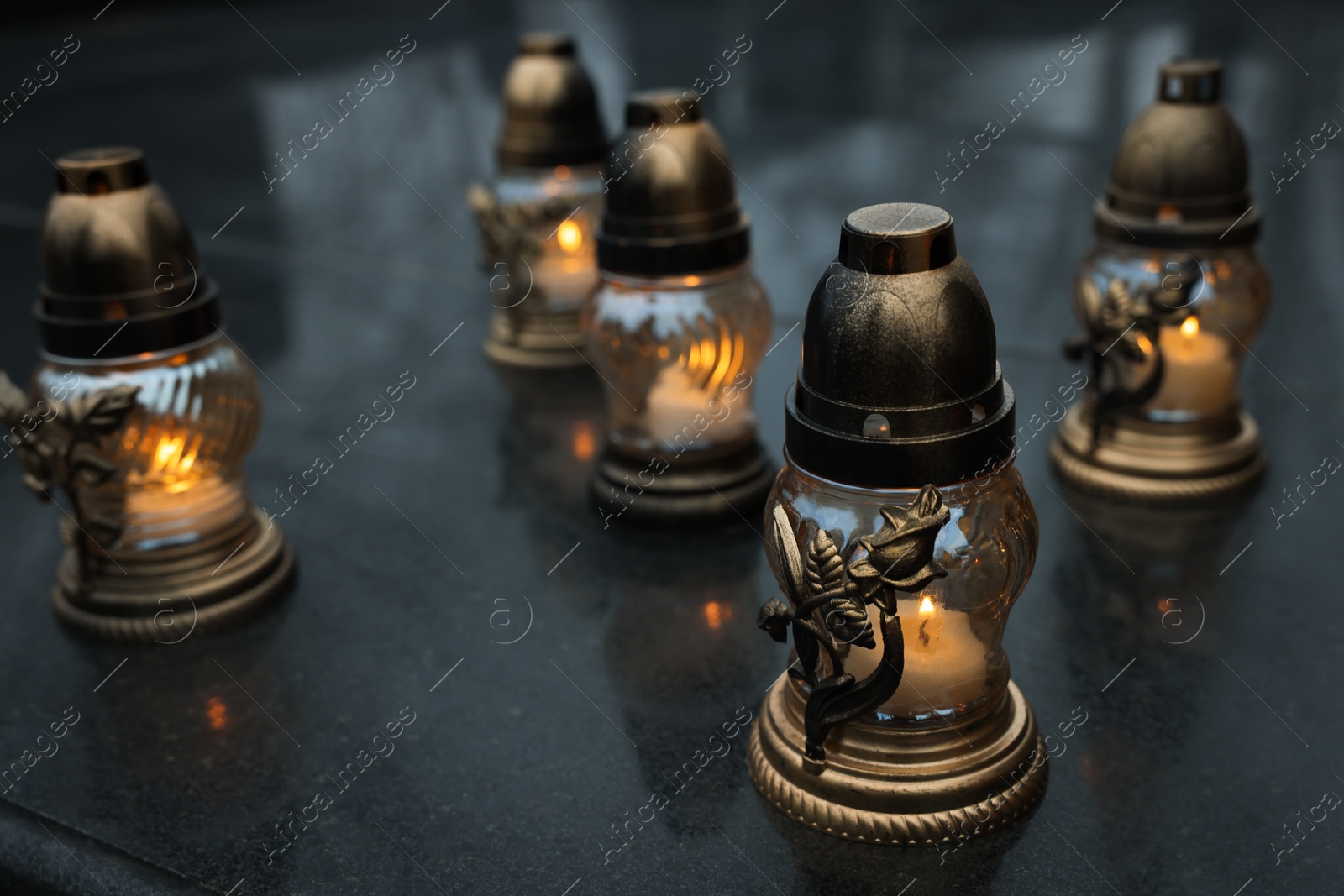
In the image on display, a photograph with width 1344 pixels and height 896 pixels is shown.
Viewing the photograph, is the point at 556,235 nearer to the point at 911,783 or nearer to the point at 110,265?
the point at 110,265

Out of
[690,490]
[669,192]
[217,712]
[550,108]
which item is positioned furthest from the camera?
[550,108]

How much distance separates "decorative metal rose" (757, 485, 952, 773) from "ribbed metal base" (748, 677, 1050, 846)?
0.03m

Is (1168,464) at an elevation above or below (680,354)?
below

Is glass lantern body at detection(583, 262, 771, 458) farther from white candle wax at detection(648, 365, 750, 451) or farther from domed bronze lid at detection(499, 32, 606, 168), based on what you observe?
domed bronze lid at detection(499, 32, 606, 168)

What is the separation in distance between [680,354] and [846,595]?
717 mm

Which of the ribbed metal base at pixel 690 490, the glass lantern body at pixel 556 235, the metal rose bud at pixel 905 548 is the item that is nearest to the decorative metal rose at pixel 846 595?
the metal rose bud at pixel 905 548

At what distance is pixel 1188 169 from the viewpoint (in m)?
1.76

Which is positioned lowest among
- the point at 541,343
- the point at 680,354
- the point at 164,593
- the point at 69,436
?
the point at 541,343

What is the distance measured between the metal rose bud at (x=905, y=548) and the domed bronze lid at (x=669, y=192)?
72 centimetres

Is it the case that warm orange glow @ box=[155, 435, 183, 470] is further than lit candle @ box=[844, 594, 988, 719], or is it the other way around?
warm orange glow @ box=[155, 435, 183, 470]

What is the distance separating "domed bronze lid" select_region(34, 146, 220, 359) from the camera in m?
1.55

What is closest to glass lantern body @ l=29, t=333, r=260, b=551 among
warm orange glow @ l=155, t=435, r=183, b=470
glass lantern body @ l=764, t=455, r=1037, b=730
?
warm orange glow @ l=155, t=435, r=183, b=470

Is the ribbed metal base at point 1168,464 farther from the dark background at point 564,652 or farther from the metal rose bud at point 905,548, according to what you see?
the metal rose bud at point 905,548

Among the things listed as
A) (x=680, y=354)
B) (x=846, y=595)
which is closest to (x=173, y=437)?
(x=680, y=354)
